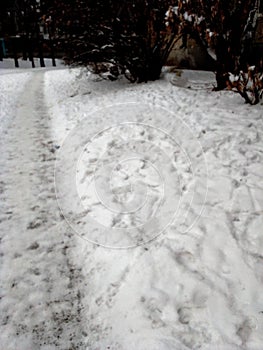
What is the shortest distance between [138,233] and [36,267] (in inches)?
38.4

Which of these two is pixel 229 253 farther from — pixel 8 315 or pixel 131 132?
pixel 131 132

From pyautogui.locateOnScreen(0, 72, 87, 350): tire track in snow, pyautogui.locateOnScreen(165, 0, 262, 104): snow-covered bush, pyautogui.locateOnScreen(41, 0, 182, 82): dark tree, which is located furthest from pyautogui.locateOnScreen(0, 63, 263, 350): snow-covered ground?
pyautogui.locateOnScreen(41, 0, 182, 82): dark tree

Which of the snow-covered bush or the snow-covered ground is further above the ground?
the snow-covered bush

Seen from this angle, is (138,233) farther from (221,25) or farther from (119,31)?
(119,31)

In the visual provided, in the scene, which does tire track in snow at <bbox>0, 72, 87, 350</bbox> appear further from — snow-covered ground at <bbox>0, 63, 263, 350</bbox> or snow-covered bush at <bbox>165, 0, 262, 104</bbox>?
snow-covered bush at <bbox>165, 0, 262, 104</bbox>

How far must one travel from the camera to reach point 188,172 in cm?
330

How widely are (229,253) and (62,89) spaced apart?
8.03 m

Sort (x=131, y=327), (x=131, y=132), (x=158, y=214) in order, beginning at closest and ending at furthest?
(x=131, y=327) → (x=158, y=214) → (x=131, y=132)

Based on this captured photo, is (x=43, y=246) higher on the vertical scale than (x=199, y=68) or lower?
lower

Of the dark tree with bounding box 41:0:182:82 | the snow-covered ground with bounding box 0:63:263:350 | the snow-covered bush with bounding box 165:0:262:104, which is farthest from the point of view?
the dark tree with bounding box 41:0:182:82

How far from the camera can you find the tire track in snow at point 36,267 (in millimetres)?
1966

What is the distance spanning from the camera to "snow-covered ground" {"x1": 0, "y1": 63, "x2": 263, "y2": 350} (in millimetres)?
1956

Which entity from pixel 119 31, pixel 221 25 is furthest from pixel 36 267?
pixel 119 31

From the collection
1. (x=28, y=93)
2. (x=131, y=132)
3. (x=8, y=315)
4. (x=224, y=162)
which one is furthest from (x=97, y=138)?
(x=28, y=93)
